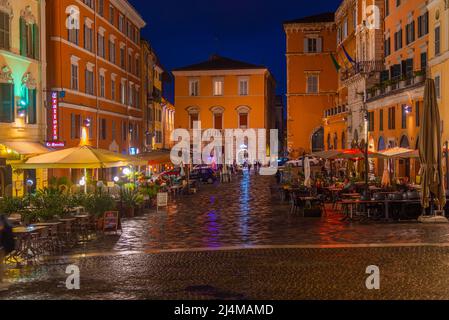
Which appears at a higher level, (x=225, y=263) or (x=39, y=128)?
(x=39, y=128)

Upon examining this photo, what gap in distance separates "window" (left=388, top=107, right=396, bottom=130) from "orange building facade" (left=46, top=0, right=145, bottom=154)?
1842 cm

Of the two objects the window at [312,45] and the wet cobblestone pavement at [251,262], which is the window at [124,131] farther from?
the window at [312,45]

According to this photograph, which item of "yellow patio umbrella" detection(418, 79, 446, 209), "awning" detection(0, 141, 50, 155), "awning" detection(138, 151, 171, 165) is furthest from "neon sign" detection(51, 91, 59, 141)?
"yellow patio umbrella" detection(418, 79, 446, 209)

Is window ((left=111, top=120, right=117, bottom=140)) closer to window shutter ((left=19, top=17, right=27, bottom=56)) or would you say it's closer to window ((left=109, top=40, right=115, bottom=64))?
window ((left=109, top=40, right=115, bottom=64))

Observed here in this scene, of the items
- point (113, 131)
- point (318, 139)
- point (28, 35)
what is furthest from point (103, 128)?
point (318, 139)

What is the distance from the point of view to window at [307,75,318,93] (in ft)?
241

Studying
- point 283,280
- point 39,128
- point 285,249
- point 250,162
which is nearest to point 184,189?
point 39,128

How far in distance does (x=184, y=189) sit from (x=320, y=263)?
23419 mm

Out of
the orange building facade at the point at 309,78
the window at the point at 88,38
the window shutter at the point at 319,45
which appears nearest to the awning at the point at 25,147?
the window at the point at 88,38

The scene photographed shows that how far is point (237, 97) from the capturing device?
76.4 m

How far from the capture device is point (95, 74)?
1607 inches
